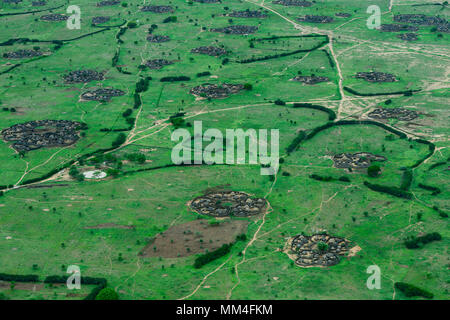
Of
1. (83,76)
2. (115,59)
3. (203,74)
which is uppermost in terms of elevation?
(115,59)

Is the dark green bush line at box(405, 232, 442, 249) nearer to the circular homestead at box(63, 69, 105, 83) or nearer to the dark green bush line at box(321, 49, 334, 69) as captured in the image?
the dark green bush line at box(321, 49, 334, 69)

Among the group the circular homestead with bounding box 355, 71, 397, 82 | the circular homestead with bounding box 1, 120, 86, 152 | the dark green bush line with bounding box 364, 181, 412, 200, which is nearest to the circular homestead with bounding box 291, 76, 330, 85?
the circular homestead with bounding box 355, 71, 397, 82

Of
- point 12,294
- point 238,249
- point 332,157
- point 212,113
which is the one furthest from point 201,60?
point 12,294

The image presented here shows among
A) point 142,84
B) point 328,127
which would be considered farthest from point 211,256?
point 142,84

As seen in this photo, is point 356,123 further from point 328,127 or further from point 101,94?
point 101,94

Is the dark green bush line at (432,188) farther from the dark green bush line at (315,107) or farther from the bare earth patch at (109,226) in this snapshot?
the bare earth patch at (109,226)

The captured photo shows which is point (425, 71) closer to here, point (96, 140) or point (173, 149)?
point (173, 149)

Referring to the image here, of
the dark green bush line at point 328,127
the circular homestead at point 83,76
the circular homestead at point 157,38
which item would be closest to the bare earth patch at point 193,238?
the dark green bush line at point 328,127
